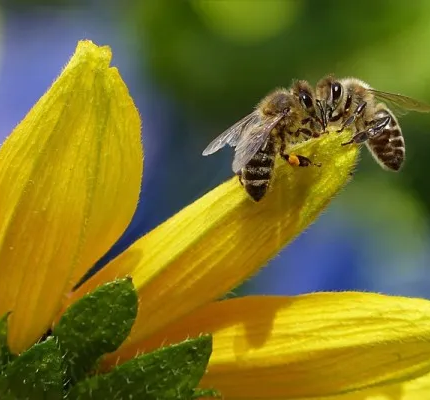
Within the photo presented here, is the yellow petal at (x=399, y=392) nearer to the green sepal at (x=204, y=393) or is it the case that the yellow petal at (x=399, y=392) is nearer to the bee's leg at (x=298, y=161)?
the green sepal at (x=204, y=393)

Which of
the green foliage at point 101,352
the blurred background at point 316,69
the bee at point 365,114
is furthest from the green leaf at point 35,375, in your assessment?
the blurred background at point 316,69

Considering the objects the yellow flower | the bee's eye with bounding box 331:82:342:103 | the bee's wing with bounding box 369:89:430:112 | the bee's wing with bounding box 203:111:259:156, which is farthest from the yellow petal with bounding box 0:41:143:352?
the bee's wing with bounding box 369:89:430:112

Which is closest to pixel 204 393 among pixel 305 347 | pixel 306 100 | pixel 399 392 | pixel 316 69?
pixel 305 347

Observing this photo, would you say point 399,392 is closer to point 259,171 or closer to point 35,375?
point 259,171

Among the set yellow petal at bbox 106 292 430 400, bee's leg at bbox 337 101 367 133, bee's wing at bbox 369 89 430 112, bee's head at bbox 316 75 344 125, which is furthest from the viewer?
bee's wing at bbox 369 89 430 112

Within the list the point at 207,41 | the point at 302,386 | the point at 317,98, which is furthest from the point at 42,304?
the point at 207,41

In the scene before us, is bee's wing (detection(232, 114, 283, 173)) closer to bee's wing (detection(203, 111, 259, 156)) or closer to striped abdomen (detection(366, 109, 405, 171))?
bee's wing (detection(203, 111, 259, 156))
